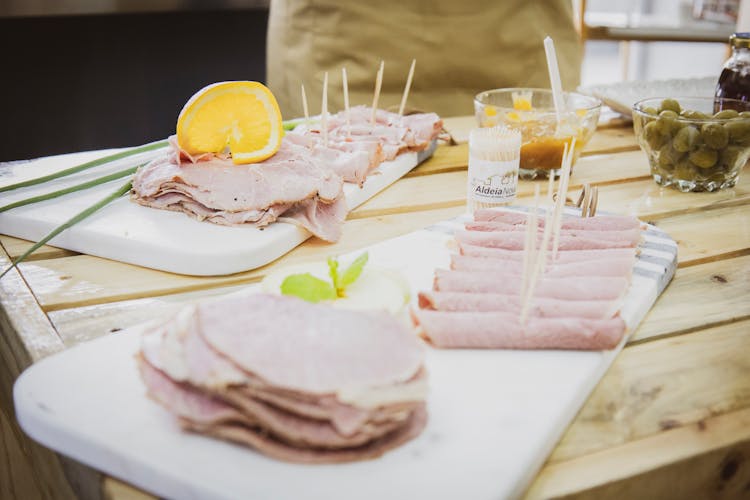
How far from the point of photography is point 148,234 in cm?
146

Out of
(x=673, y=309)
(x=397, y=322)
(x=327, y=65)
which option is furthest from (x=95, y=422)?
(x=327, y=65)

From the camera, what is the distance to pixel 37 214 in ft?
5.11

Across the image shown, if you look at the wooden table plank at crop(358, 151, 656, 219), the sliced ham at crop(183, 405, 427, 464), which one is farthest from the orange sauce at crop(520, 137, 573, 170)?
the sliced ham at crop(183, 405, 427, 464)

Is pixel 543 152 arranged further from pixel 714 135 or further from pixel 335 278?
pixel 335 278

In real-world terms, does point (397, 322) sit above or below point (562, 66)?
below

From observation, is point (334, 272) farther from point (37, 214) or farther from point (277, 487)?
point (37, 214)

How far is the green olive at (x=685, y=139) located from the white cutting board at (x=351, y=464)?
839 mm

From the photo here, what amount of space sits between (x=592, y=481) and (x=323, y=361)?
1.16ft

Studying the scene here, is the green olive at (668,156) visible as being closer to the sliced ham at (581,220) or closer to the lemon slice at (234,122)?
the sliced ham at (581,220)

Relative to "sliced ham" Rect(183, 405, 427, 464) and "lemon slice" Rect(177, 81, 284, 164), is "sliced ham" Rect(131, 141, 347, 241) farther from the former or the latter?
"sliced ham" Rect(183, 405, 427, 464)

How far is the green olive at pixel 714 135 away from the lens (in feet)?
5.58

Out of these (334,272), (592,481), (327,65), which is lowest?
(592,481)

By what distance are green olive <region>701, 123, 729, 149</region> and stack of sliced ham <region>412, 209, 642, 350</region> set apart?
50 cm

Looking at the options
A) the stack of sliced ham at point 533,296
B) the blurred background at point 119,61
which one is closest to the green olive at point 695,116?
the stack of sliced ham at point 533,296
